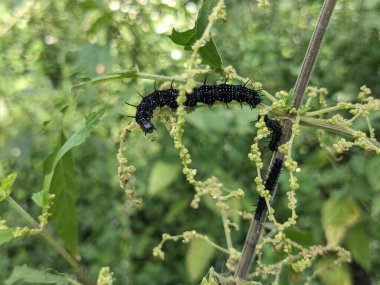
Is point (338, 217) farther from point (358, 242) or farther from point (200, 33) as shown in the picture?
point (200, 33)

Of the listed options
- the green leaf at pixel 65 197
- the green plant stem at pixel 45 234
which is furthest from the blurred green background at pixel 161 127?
the green plant stem at pixel 45 234

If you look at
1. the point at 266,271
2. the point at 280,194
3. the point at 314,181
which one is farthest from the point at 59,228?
the point at 280,194

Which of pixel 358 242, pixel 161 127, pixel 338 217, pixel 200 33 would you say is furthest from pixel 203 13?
pixel 161 127

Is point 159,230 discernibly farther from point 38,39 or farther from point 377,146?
point 377,146

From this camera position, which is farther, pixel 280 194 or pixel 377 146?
pixel 280 194

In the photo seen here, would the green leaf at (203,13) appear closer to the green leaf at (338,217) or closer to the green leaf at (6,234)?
the green leaf at (6,234)

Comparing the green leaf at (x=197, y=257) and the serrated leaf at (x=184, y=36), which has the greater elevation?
the serrated leaf at (x=184, y=36)
